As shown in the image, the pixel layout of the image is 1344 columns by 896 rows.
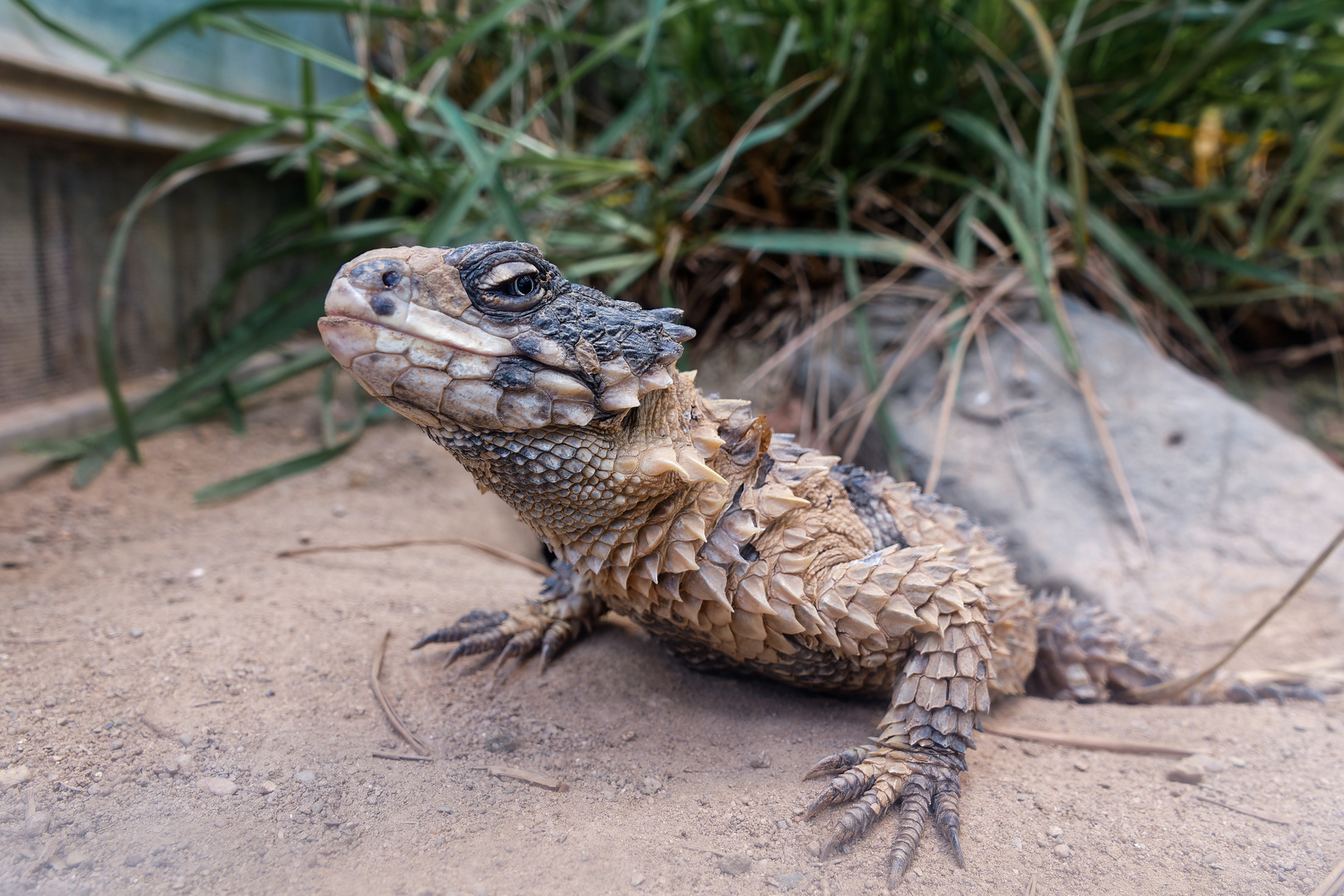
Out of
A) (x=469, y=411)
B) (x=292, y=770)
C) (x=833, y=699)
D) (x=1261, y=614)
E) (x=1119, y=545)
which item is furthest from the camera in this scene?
(x=1119, y=545)

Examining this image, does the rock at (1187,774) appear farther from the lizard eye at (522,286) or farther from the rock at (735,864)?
the lizard eye at (522,286)

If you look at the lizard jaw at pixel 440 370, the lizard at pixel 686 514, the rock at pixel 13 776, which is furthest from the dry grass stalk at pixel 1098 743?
the rock at pixel 13 776

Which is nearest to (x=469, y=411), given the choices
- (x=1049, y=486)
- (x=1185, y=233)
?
(x=1049, y=486)

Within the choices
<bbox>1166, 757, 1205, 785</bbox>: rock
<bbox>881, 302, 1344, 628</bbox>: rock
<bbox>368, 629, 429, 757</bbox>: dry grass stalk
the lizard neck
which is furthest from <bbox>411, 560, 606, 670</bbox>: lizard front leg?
<bbox>881, 302, 1344, 628</bbox>: rock

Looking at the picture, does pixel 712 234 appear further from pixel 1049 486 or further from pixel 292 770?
pixel 292 770

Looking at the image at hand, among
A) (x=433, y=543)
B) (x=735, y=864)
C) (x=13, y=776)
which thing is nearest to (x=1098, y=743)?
(x=735, y=864)

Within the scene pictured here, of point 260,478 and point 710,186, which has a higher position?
point 710,186

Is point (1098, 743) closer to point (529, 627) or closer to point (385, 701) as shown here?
point (529, 627)
